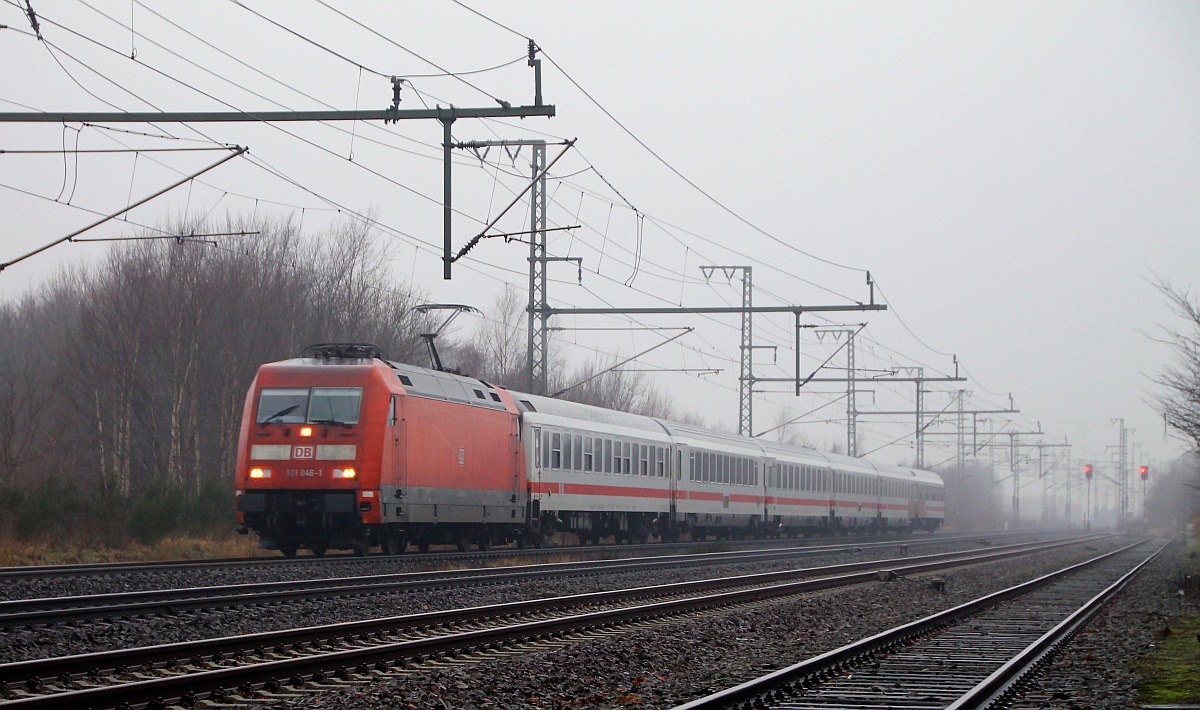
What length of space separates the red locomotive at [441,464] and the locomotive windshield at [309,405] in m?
0.02

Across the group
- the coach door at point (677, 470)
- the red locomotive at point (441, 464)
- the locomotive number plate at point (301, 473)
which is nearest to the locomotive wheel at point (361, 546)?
the red locomotive at point (441, 464)

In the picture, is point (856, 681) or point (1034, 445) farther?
point (1034, 445)

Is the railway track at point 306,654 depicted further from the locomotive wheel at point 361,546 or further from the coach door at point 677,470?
the coach door at point 677,470

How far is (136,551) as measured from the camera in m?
25.1

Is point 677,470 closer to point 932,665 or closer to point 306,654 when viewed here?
point 932,665

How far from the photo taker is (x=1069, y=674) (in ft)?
38.1

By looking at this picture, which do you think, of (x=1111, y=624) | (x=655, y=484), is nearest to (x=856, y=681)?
(x=1111, y=624)

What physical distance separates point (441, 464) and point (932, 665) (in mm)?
13897

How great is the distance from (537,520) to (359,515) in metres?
7.86

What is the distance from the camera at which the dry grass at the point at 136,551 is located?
22561 mm

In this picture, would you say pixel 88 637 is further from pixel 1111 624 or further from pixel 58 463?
pixel 58 463

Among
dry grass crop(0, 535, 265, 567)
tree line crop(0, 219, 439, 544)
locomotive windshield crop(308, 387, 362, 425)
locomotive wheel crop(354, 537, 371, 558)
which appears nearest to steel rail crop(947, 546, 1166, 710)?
locomotive windshield crop(308, 387, 362, 425)

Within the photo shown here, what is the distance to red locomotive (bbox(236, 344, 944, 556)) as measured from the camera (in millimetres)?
22250

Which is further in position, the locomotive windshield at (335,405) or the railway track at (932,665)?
the locomotive windshield at (335,405)
